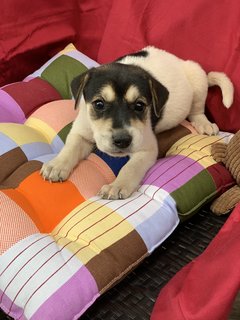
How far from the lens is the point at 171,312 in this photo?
1078 millimetres

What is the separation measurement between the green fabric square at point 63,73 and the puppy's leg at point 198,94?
Answer: 57cm

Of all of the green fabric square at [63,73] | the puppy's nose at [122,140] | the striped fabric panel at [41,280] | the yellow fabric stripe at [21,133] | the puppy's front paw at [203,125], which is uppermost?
the puppy's nose at [122,140]

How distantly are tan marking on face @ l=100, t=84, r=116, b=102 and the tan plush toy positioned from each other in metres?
0.47

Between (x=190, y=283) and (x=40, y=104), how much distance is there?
50.3 inches

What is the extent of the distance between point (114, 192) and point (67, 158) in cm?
27

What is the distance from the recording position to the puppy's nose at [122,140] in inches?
61.7

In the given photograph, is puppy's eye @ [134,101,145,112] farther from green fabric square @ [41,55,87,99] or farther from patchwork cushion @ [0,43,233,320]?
green fabric square @ [41,55,87,99]

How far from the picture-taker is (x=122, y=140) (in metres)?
1.57

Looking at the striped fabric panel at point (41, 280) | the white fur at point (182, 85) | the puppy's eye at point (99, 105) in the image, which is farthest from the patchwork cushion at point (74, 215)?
the puppy's eye at point (99, 105)

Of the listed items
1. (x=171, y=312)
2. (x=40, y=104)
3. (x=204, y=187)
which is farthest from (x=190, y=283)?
(x=40, y=104)

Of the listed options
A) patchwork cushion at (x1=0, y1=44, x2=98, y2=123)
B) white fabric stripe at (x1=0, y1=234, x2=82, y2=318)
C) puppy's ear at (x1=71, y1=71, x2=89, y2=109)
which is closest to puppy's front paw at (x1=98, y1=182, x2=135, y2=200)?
white fabric stripe at (x1=0, y1=234, x2=82, y2=318)

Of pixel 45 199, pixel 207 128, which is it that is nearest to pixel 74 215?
pixel 45 199

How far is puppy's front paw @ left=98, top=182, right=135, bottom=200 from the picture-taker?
60.3 inches

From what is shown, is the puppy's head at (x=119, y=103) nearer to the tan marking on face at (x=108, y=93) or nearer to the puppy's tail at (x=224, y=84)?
the tan marking on face at (x=108, y=93)
